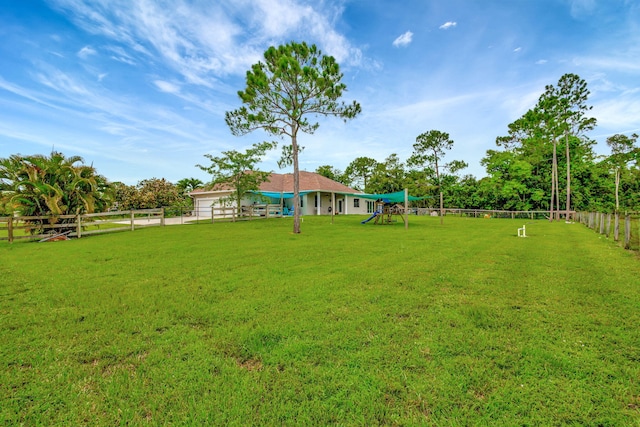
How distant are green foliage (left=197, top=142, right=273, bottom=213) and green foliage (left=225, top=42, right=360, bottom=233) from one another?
16.4 feet

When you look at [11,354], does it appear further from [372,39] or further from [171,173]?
[171,173]

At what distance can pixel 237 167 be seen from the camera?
18375 mm

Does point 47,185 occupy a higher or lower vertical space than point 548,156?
lower

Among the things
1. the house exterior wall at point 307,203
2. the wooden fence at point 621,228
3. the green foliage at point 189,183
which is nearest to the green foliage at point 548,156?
the wooden fence at point 621,228

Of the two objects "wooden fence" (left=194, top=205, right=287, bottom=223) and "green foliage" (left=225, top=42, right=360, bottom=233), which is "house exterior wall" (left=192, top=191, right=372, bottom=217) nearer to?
"wooden fence" (left=194, top=205, right=287, bottom=223)

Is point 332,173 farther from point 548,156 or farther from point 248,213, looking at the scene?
point 548,156

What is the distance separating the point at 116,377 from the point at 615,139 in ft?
193

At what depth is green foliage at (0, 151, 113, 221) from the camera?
10.0 meters

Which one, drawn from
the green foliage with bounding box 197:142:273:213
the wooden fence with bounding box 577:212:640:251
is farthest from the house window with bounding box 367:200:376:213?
the wooden fence with bounding box 577:212:640:251

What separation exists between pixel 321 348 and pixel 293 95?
12076 mm

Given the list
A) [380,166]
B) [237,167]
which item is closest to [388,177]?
[380,166]

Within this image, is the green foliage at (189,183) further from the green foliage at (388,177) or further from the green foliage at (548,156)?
the green foliage at (548,156)

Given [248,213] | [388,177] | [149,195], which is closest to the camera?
[248,213]

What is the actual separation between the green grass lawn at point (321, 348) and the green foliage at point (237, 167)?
1368 cm
